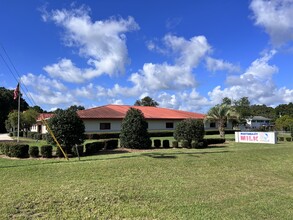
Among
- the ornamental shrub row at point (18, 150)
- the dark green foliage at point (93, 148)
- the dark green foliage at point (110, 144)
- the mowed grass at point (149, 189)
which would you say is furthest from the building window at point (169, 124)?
the ornamental shrub row at point (18, 150)

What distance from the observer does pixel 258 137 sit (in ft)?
76.1

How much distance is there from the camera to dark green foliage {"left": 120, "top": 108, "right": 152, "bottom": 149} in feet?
59.0

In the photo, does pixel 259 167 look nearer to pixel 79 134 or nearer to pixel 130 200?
pixel 130 200

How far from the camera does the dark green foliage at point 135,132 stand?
59.0 feet

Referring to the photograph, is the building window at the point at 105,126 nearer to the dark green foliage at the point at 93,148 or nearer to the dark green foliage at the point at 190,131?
the dark green foliage at the point at 190,131

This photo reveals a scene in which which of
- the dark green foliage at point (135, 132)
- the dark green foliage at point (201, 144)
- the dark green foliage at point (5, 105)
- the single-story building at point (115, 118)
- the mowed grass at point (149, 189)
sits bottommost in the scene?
the mowed grass at point (149, 189)

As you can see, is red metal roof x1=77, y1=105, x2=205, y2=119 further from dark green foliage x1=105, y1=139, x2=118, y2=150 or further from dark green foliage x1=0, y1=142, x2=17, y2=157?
dark green foliage x1=0, y1=142, x2=17, y2=157

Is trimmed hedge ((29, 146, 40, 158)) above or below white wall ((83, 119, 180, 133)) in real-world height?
below

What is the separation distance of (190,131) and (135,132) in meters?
3.39

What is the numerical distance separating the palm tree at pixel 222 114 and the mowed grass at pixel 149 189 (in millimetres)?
18158

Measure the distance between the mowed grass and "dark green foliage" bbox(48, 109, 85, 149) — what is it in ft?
10.9

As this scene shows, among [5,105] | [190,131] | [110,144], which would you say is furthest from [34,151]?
[5,105]

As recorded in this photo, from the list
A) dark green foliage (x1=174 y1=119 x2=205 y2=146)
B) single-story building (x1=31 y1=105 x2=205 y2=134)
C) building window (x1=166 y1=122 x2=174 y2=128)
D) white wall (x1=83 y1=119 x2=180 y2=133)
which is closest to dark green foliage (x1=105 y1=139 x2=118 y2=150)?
dark green foliage (x1=174 y1=119 x2=205 y2=146)

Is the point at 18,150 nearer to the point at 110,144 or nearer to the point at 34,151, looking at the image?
the point at 34,151
